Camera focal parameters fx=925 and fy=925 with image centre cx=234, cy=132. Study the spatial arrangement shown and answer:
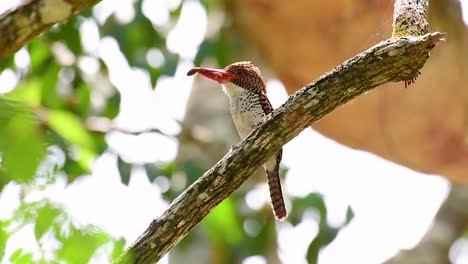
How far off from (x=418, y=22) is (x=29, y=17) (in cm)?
75

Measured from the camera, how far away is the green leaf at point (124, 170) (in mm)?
4246

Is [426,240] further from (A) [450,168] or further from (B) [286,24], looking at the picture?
(B) [286,24]

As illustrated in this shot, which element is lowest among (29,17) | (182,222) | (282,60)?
(182,222)

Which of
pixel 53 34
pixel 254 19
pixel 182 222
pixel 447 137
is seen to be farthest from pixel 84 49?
pixel 182 222

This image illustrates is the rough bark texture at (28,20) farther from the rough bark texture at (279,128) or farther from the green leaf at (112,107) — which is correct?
the green leaf at (112,107)

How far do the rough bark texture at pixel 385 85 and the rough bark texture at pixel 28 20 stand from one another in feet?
7.83

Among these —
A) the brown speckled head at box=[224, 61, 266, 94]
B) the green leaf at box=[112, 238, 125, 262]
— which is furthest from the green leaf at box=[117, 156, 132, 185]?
the green leaf at box=[112, 238, 125, 262]

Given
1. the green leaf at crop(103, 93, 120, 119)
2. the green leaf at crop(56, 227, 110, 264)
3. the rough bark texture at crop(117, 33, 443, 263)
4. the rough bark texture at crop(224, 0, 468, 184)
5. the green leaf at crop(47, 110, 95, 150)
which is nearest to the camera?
the green leaf at crop(56, 227, 110, 264)

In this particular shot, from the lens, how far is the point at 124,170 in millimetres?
4328

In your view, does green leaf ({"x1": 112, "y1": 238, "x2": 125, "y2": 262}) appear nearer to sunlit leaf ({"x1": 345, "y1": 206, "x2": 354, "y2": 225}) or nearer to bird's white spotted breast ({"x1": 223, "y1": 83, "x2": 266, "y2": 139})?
bird's white spotted breast ({"x1": 223, "y1": 83, "x2": 266, "y2": 139})

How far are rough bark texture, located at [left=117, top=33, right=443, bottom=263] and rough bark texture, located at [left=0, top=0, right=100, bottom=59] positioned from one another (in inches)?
16.5

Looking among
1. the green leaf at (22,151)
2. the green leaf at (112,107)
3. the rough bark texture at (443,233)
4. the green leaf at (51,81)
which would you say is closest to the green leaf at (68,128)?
the green leaf at (22,151)

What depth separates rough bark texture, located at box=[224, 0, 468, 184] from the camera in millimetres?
4094

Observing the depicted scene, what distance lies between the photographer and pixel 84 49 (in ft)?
15.4
